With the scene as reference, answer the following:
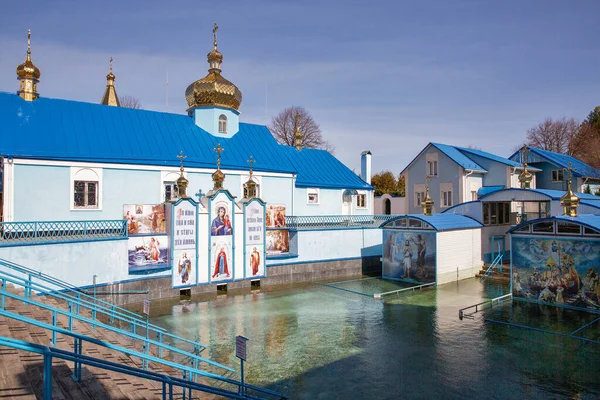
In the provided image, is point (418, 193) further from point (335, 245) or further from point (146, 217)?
point (146, 217)

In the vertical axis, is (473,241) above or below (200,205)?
below

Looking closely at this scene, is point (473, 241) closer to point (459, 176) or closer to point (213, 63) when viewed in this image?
point (459, 176)

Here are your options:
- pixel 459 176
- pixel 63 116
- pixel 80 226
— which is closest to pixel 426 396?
pixel 80 226

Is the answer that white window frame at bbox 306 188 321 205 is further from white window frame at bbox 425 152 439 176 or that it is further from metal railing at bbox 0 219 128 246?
metal railing at bbox 0 219 128 246

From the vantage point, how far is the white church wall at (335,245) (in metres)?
25.1

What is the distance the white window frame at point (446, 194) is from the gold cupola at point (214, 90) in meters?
18.0

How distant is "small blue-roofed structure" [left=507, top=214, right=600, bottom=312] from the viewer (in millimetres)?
16188

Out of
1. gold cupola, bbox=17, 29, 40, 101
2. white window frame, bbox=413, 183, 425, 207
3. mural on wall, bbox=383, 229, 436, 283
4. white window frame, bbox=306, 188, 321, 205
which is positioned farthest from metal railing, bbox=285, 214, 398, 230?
gold cupola, bbox=17, 29, 40, 101

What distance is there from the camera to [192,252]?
20.6 meters

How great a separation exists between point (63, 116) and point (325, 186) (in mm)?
15923

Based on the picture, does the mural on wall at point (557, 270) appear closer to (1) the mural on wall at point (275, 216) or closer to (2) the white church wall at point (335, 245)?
(2) the white church wall at point (335, 245)

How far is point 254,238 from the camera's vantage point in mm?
22641

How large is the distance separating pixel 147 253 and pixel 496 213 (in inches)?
800

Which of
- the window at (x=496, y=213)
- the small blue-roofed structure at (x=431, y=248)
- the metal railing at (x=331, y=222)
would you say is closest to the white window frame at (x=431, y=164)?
the metal railing at (x=331, y=222)
